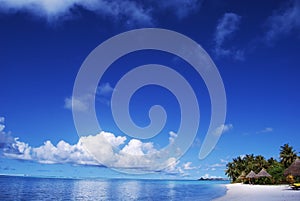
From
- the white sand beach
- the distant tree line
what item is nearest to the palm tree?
the distant tree line

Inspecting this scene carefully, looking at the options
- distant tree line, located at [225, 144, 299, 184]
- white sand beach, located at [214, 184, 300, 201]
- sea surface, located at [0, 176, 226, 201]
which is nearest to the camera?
white sand beach, located at [214, 184, 300, 201]

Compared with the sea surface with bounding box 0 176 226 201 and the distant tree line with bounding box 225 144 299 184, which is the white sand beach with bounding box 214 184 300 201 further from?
the distant tree line with bounding box 225 144 299 184

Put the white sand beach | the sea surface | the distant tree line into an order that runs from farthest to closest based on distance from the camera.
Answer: the distant tree line
the sea surface
the white sand beach

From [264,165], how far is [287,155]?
32.0 feet

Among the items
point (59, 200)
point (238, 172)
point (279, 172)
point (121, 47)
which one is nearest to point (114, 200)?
point (59, 200)

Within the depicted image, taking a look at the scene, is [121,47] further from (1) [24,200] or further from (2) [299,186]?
(2) [299,186]

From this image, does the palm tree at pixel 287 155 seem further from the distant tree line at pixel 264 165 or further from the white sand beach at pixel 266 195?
the white sand beach at pixel 266 195

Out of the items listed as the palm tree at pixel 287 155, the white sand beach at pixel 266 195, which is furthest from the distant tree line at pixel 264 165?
the white sand beach at pixel 266 195

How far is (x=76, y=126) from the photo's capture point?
11086 mm

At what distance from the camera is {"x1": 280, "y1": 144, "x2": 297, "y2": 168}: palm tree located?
5275 cm

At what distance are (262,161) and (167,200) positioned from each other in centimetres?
4194

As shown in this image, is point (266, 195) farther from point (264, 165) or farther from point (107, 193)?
point (264, 165)

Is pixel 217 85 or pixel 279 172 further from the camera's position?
pixel 279 172

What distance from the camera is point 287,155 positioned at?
175 ft
